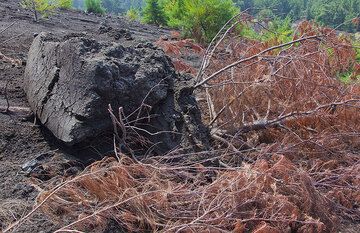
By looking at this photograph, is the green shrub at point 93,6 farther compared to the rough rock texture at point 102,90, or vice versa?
the green shrub at point 93,6

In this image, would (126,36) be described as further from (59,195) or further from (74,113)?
(59,195)

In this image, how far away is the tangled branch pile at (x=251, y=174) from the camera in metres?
2.71

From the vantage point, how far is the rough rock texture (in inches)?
130

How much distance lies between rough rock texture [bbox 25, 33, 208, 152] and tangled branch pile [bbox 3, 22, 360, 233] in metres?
0.23

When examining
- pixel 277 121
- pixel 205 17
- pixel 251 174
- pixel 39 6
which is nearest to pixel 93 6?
pixel 39 6

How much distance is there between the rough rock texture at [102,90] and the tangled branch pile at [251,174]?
0.76ft

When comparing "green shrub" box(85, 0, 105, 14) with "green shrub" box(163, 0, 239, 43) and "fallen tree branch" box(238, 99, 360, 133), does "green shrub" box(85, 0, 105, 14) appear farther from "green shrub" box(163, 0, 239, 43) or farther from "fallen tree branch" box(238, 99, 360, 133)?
"fallen tree branch" box(238, 99, 360, 133)

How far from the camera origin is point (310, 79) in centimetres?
424

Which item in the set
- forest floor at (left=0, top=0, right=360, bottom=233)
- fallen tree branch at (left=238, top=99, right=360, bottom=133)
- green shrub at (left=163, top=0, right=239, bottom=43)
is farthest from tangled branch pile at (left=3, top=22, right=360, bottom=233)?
green shrub at (left=163, top=0, right=239, bottom=43)

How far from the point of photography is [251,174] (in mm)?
3002

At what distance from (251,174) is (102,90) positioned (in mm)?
1149

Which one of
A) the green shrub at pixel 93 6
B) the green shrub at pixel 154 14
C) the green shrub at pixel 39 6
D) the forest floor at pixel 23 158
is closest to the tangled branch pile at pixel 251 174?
the forest floor at pixel 23 158

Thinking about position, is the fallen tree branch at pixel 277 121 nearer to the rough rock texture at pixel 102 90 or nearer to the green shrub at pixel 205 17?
the rough rock texture at pixel 102 90

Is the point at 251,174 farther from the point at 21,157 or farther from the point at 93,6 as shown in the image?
the point at 93,6
